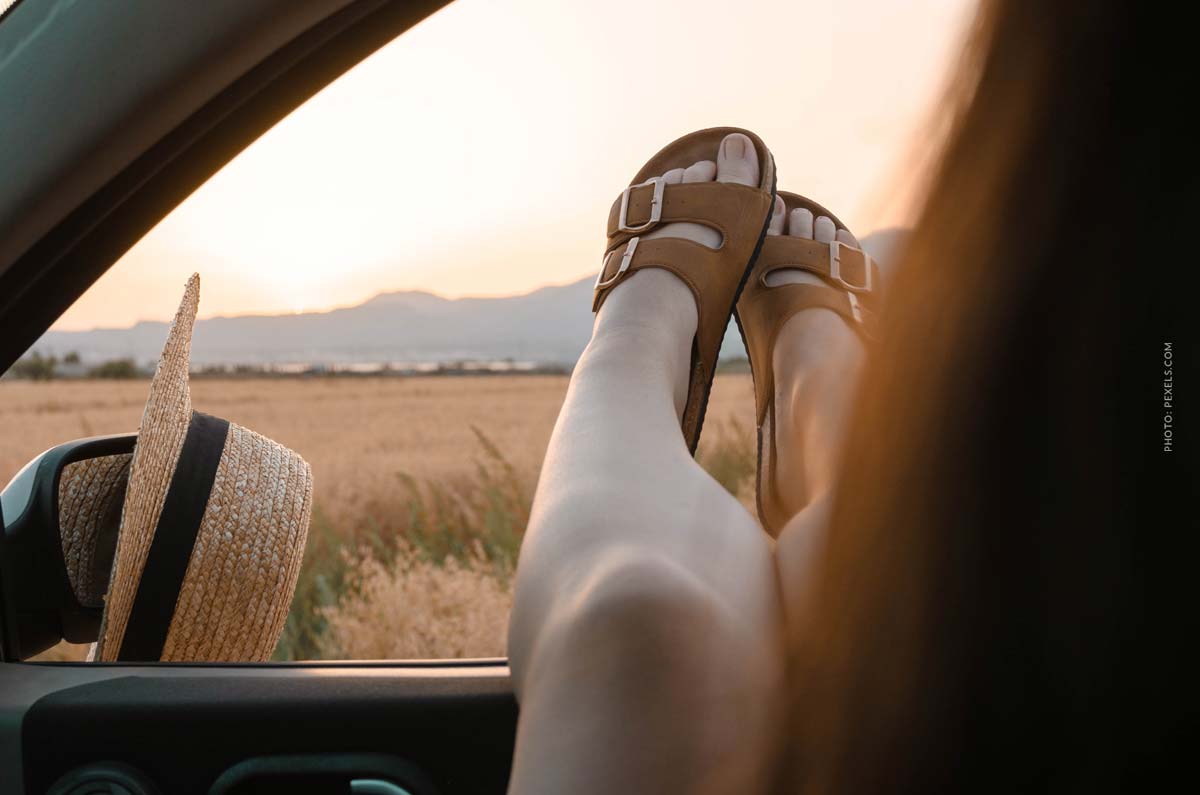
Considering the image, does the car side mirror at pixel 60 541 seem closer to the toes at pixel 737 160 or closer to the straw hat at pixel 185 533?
the straw hat at pixel 185 533

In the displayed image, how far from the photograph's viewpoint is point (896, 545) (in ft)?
1.12

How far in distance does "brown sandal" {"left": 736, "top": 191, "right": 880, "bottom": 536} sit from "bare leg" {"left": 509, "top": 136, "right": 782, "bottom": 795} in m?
0.70

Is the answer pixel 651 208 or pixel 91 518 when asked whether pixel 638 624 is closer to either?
pixel 91 518

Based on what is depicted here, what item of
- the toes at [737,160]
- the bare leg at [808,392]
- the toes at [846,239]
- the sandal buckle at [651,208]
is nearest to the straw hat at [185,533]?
the bare leg at [808,392]

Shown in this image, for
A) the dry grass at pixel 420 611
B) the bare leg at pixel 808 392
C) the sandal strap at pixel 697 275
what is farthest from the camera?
the sandal strap at pixel 697 275

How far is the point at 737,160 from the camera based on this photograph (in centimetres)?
136

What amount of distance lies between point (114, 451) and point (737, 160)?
971 mm

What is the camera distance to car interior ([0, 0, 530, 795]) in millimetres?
500

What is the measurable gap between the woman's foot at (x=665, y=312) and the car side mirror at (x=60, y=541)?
459 mm

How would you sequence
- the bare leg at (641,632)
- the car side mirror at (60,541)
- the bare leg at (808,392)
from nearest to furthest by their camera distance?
the bare leg at (641,632) → the car side mirror at (60,541) → the bare leg at (808,392)

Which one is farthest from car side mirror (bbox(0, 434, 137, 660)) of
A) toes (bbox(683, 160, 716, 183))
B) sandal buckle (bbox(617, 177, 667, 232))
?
toes (bbox(683, 160, 716, 183))

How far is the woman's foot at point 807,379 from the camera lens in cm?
94

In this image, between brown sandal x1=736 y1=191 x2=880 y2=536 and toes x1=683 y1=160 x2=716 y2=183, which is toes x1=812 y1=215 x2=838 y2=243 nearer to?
brown sandal x1=736 y1=191 x2=880 y2=536

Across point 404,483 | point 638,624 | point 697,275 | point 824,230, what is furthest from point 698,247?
point 638,624
